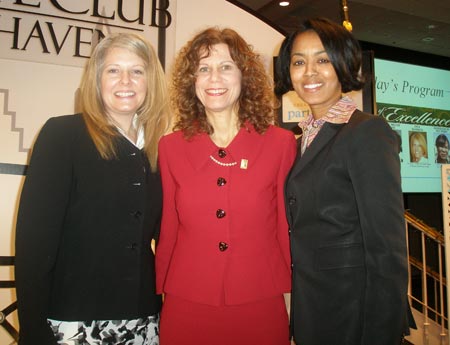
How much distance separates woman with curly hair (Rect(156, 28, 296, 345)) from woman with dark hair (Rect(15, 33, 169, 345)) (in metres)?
0.12

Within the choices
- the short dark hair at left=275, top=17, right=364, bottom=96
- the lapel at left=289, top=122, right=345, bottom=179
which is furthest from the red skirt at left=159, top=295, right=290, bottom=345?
the short dark hair at left=275, top=17, right=364, bottom=96

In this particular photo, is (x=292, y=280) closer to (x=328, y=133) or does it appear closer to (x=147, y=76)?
(x=328, y=133)

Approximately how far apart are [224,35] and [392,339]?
1.42m

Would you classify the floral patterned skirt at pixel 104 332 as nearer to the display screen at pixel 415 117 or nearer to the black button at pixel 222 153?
the black button at pixel 222 153

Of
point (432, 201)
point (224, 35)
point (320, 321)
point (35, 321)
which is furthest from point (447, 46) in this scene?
point (35, 321)

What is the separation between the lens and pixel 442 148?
7008 mm

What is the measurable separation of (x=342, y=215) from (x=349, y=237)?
0.27ft

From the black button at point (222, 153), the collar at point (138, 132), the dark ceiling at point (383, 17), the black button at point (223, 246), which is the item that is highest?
the dark ceiling at point (383, 17)

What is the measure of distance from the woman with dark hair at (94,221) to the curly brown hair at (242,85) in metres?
0.24

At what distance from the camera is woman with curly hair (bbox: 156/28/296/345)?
1627 millimetres

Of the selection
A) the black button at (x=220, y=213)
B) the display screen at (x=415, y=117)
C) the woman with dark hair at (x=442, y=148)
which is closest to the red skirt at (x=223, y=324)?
the black button at (x=220, y=213)

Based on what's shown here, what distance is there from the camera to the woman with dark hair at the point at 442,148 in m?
6.98

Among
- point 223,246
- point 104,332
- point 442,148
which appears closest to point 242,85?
point 223,246

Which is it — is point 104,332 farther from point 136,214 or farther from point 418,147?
point 418,147
